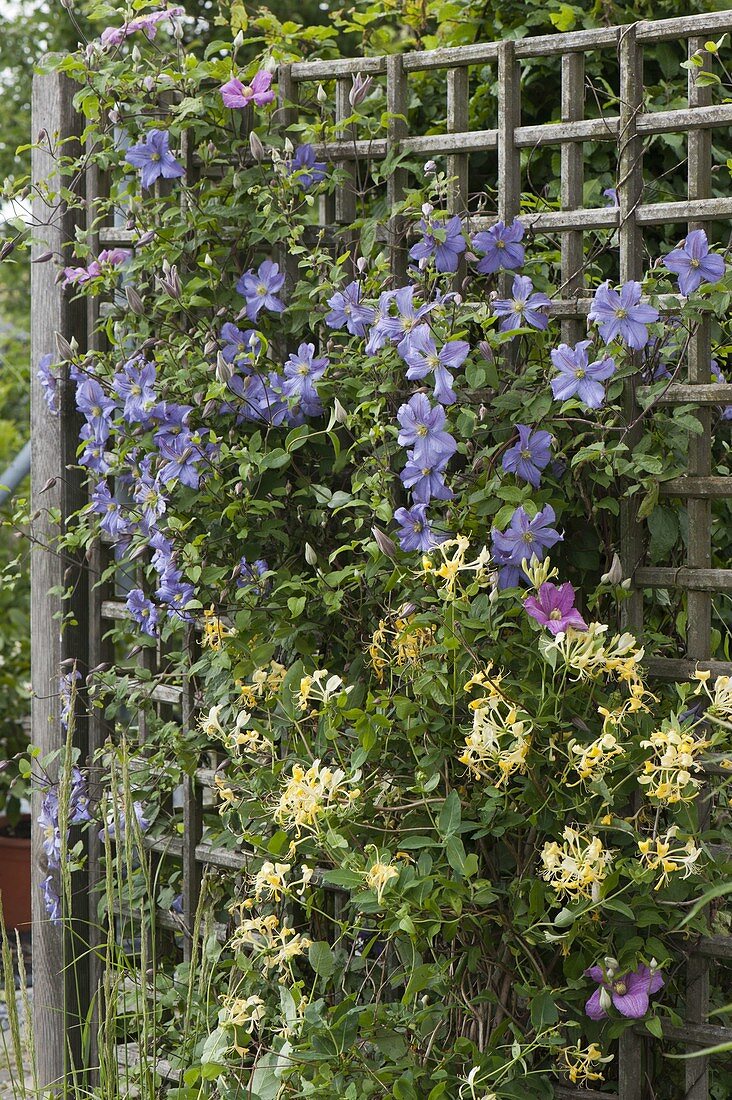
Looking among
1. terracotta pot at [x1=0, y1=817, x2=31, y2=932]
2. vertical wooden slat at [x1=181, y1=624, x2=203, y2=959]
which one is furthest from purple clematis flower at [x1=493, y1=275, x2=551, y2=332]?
terracotta pot at [x1=0, y1=817, x2=31, y2=932]

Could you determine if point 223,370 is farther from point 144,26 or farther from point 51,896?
point 51,896

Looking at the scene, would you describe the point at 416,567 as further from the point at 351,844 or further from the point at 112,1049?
the point at 112,1049

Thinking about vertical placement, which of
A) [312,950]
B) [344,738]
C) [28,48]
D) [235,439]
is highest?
[28,48]

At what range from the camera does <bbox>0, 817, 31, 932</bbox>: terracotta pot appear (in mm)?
3408

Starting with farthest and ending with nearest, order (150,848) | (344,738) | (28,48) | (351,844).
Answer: (28,48) → (150,848) → (344,738) → (351,844)

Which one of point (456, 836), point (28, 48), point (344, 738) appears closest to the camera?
point (456, 836)

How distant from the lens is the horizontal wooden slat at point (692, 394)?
65.4 inches

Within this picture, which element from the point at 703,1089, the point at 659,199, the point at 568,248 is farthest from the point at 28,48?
the point at 703,1089

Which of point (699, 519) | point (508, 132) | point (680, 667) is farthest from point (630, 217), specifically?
point (680, 667)

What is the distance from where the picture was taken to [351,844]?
174 centimetres

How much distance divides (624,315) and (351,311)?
0.43 metres

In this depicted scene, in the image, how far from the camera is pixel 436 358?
5.65 feet

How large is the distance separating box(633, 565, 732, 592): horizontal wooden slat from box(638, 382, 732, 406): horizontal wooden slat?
0.78 ft

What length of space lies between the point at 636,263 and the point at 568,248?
0.42 ft
